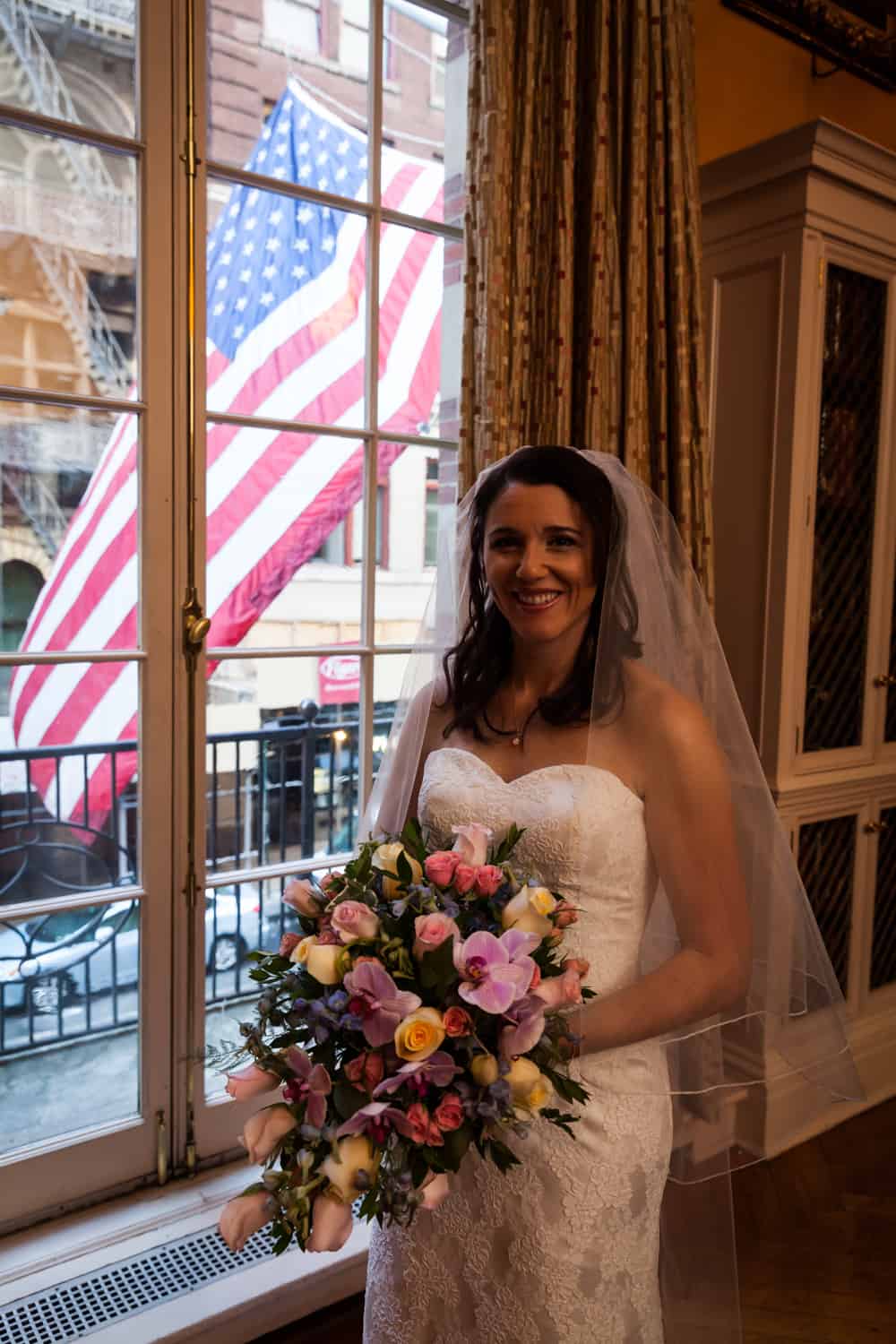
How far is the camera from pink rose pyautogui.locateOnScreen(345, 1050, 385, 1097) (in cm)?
99

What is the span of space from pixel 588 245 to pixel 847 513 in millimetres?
1004

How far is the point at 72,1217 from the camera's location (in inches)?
79.3

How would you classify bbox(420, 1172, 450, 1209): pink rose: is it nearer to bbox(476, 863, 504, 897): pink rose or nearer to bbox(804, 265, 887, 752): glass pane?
bbox(476, 863, 504, 897): pink rose

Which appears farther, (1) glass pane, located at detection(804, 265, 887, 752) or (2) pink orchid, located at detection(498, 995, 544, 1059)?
(1) glass pane, located at detection(804, 265, 887, 752)

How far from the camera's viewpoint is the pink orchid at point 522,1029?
1.01 m

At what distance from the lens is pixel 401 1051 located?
97 cm

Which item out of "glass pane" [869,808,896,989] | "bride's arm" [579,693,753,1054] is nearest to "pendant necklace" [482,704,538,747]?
"bride's arm" [579,693,753,1054]

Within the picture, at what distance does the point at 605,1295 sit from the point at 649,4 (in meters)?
2.54

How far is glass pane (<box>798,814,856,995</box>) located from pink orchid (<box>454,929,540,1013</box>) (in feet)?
5.95

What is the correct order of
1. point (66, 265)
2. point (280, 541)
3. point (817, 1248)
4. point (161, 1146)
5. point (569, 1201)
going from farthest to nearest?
point (280, 541) < point (817, 1248) < point (161, 1146) < point (66, 265) < point (569, 1201)

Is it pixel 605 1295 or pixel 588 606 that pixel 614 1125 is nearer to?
pixel 605 1295

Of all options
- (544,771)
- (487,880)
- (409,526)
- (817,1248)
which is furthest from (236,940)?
(487,880)

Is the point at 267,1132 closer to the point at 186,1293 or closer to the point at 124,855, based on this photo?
the point at 186,1293

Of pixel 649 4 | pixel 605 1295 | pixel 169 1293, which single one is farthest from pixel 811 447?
pixel 169 1293
